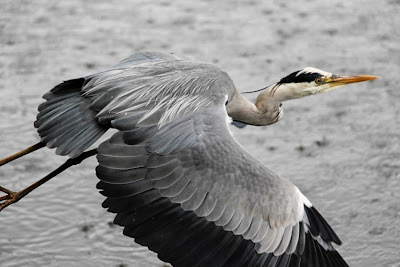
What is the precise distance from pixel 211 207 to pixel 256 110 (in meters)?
1.81

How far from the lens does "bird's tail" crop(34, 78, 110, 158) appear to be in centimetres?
532

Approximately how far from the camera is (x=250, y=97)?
846 cm

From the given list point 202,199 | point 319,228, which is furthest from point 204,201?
point 319,228

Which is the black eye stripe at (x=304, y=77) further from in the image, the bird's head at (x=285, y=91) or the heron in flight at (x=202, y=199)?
the heron in flight at (x=202, y=199)

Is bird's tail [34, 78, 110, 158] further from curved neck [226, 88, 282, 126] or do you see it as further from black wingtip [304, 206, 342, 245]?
black wingtip [304, 206, 342, 245]

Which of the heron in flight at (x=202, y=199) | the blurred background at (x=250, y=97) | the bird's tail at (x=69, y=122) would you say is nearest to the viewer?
the heron in flight at (x=202, y=199)

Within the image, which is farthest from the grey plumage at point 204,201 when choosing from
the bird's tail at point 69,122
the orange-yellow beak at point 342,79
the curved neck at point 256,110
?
the orange-yellow beak at point 342,79

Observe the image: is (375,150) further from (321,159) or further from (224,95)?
(224,95)

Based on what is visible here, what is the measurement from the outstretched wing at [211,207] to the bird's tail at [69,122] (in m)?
0.37

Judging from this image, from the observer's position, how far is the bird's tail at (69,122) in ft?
17.5

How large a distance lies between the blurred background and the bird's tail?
3.91 ft

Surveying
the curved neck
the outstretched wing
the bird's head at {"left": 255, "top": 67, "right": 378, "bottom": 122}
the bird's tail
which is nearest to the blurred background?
the curved neck

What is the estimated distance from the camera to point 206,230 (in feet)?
16.0

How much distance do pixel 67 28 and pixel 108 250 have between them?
4.46 metres
